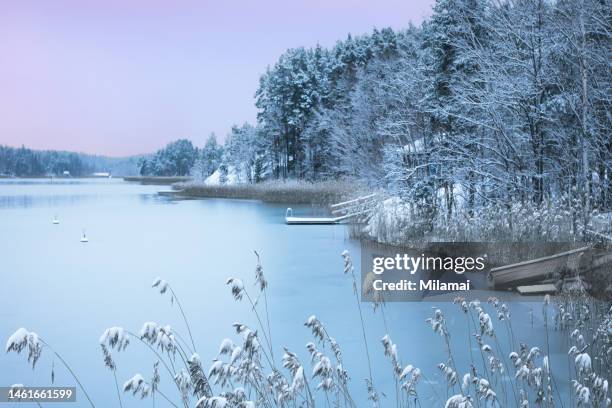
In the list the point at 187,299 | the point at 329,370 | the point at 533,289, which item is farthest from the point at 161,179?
the point at 329,370

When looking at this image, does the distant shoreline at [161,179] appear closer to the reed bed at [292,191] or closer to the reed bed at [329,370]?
the reed bed at [292,191]

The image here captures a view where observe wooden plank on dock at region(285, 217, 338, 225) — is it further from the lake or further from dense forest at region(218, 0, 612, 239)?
dense forest at region(218, 0, 612, 239)

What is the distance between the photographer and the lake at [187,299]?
697cm

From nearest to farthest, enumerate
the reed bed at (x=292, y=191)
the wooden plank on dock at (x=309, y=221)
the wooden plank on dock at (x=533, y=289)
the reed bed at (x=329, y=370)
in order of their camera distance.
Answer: the reed bed at (x=329, y=370) → the wooden plank on dock at (x=533, y=289) → the wooden plank on dock at (x=309, y=221) → the reed bed at (x=292, y=191)

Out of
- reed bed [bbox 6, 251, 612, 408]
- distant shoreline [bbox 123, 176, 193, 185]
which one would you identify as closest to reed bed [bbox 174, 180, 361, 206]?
reed bed [bbox 6, 251, 612, 408]

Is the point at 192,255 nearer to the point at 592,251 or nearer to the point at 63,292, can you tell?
the point at 63,292

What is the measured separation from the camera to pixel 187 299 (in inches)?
436

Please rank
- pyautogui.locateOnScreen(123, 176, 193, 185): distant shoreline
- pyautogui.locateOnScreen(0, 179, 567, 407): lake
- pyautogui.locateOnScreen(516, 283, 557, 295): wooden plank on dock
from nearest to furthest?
1. pyautogui.locateOnScreen(0, 179, 567, 407): lake
2. pyautogui.locateOnScreen(516, 283, 557, 295): wooden plank on dock
3. pyautogui.locateOnScreen(123, 176, 193, 185): distant shoreline

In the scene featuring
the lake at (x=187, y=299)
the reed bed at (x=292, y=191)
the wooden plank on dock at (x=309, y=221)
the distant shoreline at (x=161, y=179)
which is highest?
the distant shoreline at (x=161, y=179)

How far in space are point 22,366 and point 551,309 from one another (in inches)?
264

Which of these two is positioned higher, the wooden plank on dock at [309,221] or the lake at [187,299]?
the wooden plank on dock at [309,221]

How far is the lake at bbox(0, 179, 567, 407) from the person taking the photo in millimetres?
6969

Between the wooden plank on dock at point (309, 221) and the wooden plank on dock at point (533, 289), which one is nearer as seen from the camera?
the wooden plank on dock at point (533, 289)

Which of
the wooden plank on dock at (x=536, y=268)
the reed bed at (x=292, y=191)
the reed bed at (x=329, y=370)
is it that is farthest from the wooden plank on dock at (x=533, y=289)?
the reed bed at (x=292, y=191)
